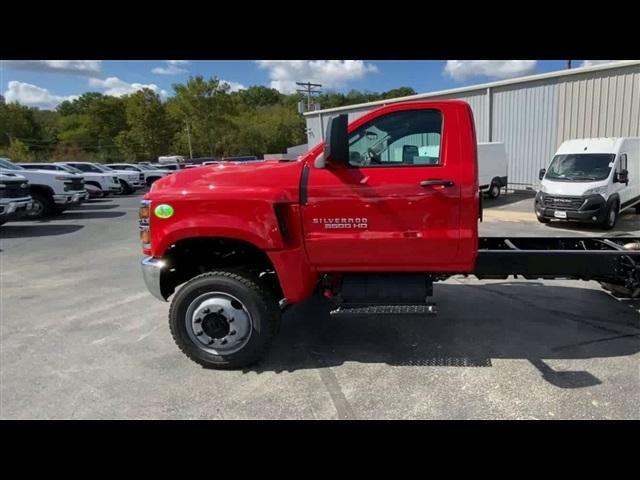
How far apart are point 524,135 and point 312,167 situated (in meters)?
16.3

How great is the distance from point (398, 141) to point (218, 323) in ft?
7.22

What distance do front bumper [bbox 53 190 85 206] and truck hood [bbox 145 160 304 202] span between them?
12.1 meters

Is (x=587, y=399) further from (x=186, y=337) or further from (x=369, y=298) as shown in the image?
(x=186, y=337)

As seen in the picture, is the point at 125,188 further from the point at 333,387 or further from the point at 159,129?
the point at 159,129

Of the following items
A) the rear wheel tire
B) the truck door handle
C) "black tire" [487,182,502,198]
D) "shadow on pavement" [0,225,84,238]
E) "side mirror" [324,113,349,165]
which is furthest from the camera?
the rear wheel tire

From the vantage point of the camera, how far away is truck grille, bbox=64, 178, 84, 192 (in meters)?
14.1

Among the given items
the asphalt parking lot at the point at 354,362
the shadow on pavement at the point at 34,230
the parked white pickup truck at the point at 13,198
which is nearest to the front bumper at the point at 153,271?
the asphalt parking lot at the point at 354,362

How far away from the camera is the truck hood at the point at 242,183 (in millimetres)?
3678

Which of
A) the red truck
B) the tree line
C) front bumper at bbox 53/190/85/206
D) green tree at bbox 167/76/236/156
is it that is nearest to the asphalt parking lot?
the red truck

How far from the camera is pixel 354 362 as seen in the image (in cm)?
398

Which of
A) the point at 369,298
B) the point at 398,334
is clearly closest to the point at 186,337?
the point at 369,298

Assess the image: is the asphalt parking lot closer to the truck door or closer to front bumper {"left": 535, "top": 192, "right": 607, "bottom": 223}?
the truck door

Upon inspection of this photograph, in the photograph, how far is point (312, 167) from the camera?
12.4 ft

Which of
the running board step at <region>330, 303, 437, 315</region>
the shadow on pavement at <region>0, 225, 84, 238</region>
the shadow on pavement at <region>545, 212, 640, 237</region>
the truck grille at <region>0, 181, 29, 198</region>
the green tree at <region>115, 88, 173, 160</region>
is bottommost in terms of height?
the shadow on pavement at <region>545, 212, 640, 237</region>
